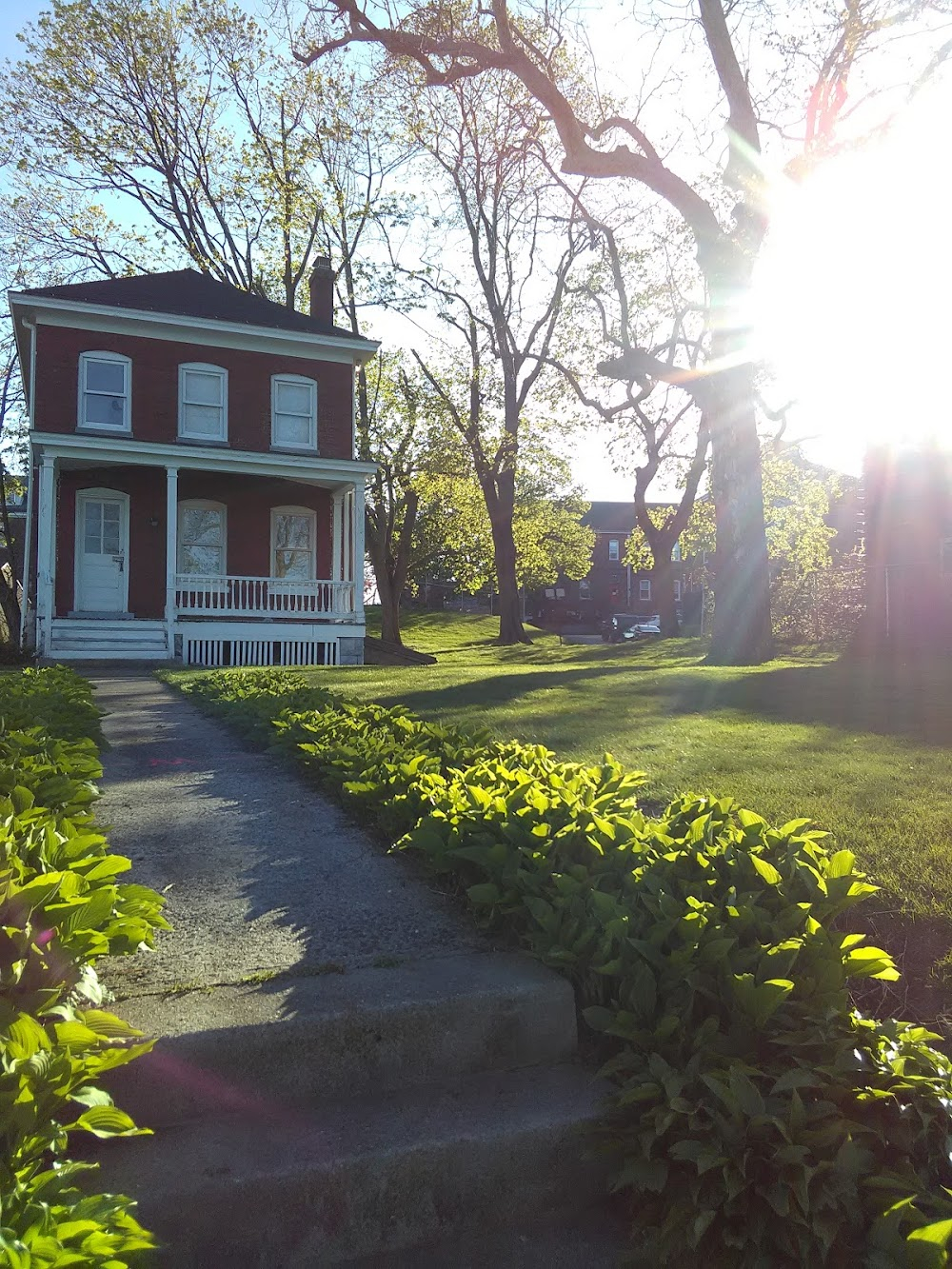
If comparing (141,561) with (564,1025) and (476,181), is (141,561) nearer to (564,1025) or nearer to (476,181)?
(476,181)

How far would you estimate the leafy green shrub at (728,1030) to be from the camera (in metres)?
1.94

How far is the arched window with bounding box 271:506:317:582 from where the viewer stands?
20703 mm

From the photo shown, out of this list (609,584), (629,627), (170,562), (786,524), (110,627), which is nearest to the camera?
(110,627)

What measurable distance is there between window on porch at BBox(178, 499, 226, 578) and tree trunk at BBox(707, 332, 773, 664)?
11.4m

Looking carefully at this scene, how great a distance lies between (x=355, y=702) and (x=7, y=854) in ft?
16.7

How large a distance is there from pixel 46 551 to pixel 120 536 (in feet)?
7.44

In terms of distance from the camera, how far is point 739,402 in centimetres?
1306

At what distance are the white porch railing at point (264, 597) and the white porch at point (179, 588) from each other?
0.09ft

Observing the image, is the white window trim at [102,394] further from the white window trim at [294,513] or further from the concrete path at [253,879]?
the concrete path at [253,879]

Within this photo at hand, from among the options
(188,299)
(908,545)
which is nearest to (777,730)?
(908,545)

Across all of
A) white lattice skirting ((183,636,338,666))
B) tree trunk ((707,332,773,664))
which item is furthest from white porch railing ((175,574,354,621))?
tree trunk ((707,332,773,664))

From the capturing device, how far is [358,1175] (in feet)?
6.44

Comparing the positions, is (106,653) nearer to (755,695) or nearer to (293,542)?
(293,542)

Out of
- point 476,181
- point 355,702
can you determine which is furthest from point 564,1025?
point 476,181
